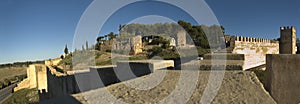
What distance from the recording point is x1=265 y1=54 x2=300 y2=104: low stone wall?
9.96 ft

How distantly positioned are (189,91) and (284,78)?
1.83m

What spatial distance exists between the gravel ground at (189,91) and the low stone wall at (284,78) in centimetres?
40

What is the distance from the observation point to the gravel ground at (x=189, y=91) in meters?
2.51

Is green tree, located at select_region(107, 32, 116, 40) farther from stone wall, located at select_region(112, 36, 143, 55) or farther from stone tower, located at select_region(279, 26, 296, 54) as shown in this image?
stone tower, located at select_region(279, 26, 296, 54)

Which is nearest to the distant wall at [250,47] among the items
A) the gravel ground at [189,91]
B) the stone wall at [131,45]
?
the gravel ground at [189,91]

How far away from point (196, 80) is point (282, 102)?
5.31 ft

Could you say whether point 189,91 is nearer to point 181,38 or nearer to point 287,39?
point 287,39

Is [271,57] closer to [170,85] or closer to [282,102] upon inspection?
[282,102]

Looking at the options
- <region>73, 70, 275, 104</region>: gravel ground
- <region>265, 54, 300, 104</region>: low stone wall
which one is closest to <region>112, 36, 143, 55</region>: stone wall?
<region>73, 70, 275, 104</region>: gravel ground

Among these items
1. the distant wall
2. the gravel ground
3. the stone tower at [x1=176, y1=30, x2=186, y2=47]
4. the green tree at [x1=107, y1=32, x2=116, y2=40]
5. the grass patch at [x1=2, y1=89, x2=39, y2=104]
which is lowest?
the grass patch at [x1=2, y1=89, x2=39, y2=104]

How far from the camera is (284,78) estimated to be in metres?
3.12

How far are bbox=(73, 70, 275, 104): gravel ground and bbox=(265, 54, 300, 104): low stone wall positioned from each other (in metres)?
0.40

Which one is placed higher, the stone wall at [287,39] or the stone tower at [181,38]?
the stone tower at [181,38]

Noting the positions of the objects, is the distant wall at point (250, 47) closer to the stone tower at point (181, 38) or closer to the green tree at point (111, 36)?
the stone tower at point (181, 38)
